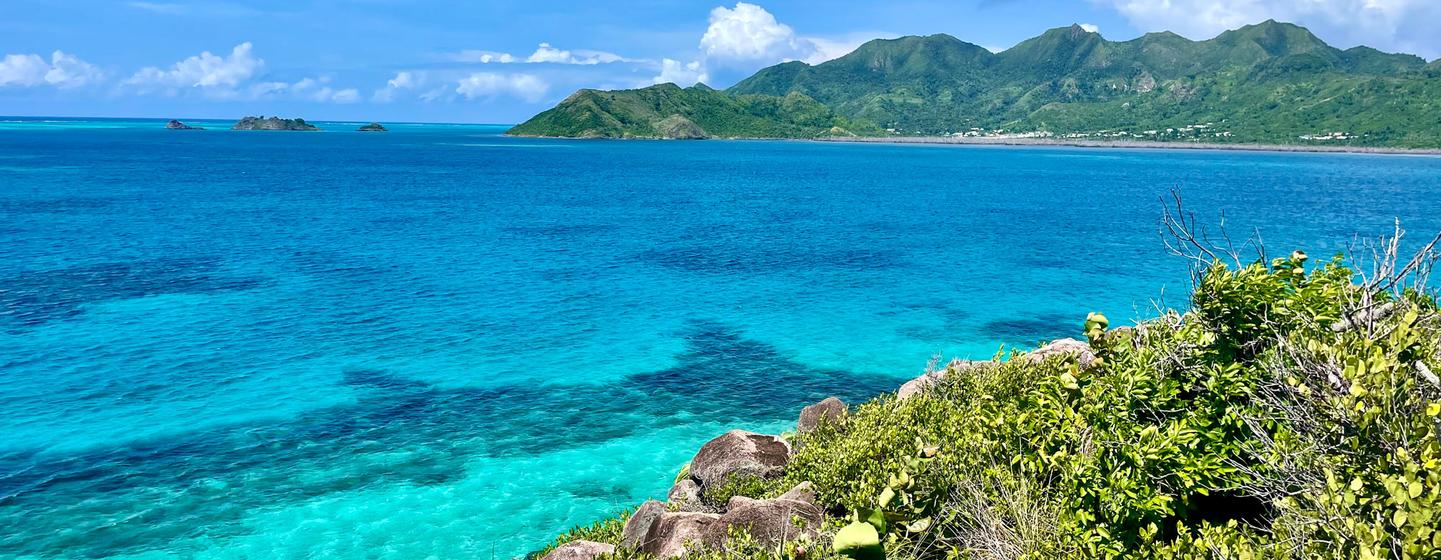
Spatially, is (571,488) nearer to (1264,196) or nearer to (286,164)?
(1264,196)

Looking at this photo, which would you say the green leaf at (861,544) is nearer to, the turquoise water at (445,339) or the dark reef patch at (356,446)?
the turquoise water at (445,339)

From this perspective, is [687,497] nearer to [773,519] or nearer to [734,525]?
[734,525]

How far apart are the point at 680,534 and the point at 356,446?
1870 cm

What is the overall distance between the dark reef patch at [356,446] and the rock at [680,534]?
9582 mm

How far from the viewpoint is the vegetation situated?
34.4 ft

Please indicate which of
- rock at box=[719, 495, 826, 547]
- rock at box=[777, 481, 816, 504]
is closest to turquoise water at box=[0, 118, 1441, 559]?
rock at box=[777, 481, 816, 504]

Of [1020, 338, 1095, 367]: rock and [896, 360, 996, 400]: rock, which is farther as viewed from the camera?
[896, 360, 996, 400]: rock

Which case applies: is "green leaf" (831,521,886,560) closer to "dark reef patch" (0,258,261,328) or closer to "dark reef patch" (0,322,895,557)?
"dark reef patch" (0,322,895,557)

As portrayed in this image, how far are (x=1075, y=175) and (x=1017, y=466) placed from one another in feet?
624

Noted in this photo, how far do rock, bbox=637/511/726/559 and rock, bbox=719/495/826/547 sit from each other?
0.66 feet

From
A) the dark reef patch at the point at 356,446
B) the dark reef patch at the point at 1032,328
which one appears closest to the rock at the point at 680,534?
the dark reef patch at the point at 356,446

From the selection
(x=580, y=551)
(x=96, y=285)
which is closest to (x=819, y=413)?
(x=580, y=551)

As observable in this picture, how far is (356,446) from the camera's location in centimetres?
3070

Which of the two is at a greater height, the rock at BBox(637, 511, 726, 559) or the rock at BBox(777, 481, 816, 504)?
the rock at BBox(777, 481, 816, 504)
